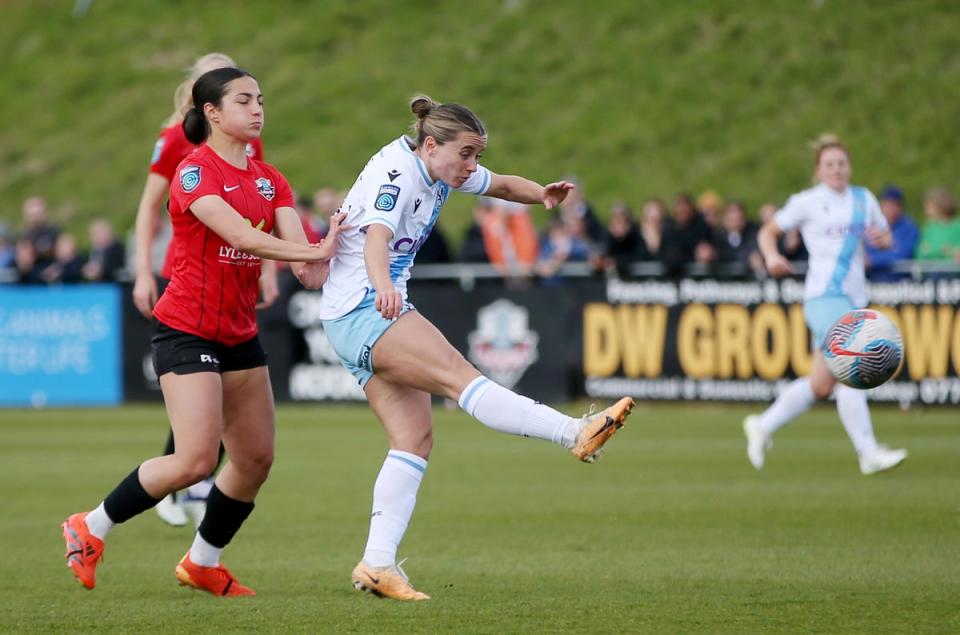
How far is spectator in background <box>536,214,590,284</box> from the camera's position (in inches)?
811

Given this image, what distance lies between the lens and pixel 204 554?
7.32 metres

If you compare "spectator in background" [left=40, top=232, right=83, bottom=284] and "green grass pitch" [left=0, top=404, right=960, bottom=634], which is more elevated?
"spectator in background" [left=40, top=232, right=83, bottom=284]

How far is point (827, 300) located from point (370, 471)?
3.80 m

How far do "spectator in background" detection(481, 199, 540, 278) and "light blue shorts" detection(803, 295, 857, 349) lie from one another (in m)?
8.98

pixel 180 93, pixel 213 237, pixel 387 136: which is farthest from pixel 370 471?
pixel 387 136

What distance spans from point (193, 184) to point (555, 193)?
170cm

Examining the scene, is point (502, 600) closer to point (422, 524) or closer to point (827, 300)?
point (422, 524)

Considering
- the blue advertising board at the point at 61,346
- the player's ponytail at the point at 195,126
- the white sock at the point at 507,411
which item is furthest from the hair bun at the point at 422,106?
the blue advertising board at the point at 61,346

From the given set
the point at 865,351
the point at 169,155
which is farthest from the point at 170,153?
the point at 865,351

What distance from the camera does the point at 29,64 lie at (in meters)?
36.4

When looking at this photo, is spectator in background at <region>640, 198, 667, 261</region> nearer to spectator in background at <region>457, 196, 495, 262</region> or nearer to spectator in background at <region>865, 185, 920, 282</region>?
spectator in background at <region>457, 196, 495, 262</region>

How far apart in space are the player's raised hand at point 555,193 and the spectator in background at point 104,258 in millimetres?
14959

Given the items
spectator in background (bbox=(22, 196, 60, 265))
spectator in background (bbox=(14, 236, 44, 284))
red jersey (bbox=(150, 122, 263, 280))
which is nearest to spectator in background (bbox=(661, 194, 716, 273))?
spectator in background (bbox=(14, 236, 44, 284))

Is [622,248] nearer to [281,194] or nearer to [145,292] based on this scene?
[145,292]
